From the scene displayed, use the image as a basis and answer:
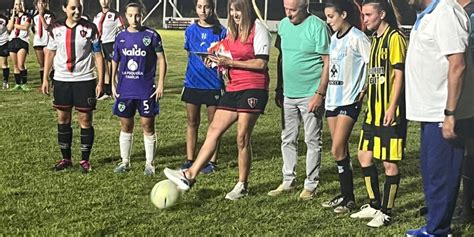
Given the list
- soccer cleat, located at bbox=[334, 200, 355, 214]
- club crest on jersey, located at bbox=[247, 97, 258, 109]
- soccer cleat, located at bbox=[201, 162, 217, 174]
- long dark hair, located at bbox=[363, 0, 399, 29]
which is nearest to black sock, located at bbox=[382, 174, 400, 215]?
soccer cleat, located at bbox=[334, 200, 355, 214]

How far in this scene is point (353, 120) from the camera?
607 cm

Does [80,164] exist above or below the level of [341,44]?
below

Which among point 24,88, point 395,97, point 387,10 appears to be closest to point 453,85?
point 395,97

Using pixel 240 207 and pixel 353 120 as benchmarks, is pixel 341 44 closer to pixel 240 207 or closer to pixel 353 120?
pixel 353 120

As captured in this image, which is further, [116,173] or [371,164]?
[116,173]

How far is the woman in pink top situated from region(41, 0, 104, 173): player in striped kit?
5.46ft

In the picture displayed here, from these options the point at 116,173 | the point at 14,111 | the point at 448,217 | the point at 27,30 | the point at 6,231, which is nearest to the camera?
the point at 448,217

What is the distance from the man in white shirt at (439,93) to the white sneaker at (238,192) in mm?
1932

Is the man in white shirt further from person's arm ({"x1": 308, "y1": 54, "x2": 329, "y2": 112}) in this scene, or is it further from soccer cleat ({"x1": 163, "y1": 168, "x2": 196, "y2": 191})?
soccer cleat ({"x1": 163, "y1": 168, "x2": 196, "y2": 191})

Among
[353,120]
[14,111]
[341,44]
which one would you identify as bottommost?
[14,111]

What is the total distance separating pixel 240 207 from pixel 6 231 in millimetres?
1972

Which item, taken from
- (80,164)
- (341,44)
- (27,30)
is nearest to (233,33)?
(341,44)

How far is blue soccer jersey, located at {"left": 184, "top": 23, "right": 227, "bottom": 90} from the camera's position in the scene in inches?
298

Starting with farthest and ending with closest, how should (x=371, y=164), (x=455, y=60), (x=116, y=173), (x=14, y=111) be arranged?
(x=14, y=111) < (x=116, y=173) < (x=371, y=164) < (x=455, y=60)
